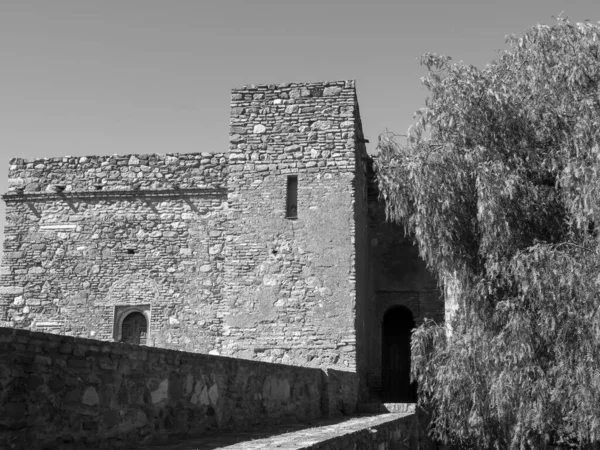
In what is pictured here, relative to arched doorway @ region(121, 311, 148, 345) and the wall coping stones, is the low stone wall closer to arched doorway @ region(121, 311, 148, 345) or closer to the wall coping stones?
arched doorway @ region(121, 311, 148, 345)

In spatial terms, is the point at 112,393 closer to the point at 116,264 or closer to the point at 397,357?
the point at 116,264

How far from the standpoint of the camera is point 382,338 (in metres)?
15.6

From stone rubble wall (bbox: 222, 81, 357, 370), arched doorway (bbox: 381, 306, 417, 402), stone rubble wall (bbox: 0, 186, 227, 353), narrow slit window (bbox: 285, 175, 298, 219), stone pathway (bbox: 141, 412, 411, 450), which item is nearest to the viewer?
stone pathway (bbox: 141, 412, 411, 450)

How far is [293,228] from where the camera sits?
1270 centimetres

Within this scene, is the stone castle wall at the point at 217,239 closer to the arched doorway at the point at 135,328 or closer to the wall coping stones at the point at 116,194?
the wall coping stones at the point at 116,194

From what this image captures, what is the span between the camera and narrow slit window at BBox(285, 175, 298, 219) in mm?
12922

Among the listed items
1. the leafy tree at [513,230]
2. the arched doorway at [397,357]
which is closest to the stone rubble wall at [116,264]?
the arched doorway at [397,357]

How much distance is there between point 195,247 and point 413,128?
541cm

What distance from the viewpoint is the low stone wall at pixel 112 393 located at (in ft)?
12.8

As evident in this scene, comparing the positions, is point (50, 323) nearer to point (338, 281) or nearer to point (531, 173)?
point (338, 281)

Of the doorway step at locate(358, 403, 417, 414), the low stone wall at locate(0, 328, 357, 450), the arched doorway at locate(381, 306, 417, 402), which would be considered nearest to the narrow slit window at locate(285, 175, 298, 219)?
A: the doorway step at locate(358, 403, 417, 414)

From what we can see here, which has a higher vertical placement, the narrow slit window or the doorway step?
the narrow slit window

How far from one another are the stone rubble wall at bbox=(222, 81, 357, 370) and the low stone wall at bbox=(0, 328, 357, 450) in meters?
4.95

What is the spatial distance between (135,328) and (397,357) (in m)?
5.86
